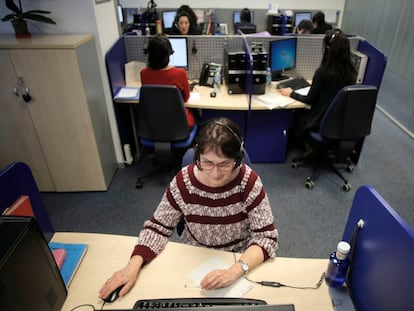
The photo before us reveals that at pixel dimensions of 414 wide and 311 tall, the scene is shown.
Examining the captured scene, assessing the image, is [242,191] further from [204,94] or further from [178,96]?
[204,94]

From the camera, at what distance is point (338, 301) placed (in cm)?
106

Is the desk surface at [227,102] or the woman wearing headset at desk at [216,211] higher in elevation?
the woman wearing headset at desk at [216,211]

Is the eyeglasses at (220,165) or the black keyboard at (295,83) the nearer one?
the eyeglasses at (220,165)

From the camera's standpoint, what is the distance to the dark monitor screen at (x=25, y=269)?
693 millimetres

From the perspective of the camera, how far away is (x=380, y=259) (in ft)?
3.06

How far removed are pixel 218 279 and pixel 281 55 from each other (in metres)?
2.58

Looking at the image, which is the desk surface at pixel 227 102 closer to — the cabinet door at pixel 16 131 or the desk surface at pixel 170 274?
the cabinet door at pixel 16 131

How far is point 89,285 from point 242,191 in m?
0.65

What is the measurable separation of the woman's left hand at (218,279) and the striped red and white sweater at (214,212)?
0.56 ft

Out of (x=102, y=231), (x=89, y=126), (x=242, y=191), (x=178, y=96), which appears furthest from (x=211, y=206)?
(x=89, y=126)

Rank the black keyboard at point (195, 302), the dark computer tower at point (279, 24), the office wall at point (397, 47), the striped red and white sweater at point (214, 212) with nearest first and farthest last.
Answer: the black keyboard at point (195, 302)
the striped red and white sweater at point (214, 212)
the office wall at point (397, 47)
the dark computer tower at point (279, 24)

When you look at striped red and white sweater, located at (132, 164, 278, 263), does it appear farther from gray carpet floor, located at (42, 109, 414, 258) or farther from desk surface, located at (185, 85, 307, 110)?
desk surface, located at (185, 85, 307, 110)

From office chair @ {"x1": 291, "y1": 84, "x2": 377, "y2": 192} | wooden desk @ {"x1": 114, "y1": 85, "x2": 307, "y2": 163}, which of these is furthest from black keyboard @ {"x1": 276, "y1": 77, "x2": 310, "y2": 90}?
office chair @ {"x1": 291, "y1": 84, "x2": 377, "y2": 192}

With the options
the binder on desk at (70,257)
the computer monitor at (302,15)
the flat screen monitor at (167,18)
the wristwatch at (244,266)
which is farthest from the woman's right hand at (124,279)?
the computer monitor at (302,15)
